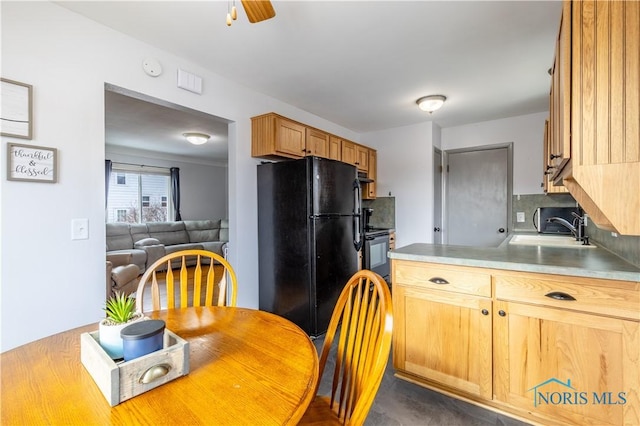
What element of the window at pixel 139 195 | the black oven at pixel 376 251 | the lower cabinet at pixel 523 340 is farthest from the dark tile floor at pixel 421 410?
the window at pixel 139 195

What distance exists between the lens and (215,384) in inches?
31.3

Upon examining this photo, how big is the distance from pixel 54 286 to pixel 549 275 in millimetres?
2795

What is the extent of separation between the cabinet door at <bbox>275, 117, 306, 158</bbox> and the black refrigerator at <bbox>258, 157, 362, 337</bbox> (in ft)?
0.78

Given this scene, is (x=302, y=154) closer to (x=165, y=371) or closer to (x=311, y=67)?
(x=311, y=67)

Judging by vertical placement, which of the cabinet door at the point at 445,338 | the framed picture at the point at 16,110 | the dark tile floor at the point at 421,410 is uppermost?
the framed picture at the point at 16,110

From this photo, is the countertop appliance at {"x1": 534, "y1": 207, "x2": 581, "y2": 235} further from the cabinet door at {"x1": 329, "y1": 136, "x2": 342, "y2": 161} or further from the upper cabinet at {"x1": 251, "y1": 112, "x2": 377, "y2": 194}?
the cabinet door at {"x1": 329, "y1": 136, "x2": 342, "y2": 161}

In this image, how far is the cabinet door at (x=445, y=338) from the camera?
5.48 feet

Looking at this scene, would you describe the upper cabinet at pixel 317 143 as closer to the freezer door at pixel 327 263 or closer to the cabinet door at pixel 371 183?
the freezer door at pixel 327 263

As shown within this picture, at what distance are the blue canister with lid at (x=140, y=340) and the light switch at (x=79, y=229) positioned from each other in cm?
144

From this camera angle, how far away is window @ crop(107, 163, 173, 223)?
591 cm

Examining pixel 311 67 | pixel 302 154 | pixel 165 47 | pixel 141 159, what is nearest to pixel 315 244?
pixel 302 154

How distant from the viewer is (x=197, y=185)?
723 cm

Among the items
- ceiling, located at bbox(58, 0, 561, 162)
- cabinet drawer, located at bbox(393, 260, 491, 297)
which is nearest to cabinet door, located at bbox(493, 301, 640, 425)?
cabinet drawer, located at bbox(393, 260, 491, 297)

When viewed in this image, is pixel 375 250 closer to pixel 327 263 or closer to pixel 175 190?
pixel 327 263
